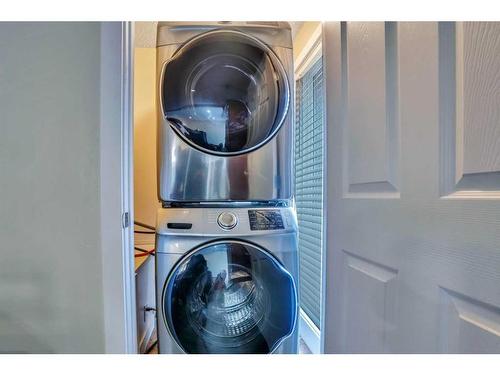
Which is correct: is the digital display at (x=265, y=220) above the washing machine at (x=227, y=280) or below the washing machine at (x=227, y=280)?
above

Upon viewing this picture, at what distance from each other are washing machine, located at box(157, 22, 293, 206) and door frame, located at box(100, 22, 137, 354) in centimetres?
20

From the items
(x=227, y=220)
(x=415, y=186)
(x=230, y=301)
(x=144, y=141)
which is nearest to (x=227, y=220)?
(x=227, y=220)

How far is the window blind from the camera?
1602 mm

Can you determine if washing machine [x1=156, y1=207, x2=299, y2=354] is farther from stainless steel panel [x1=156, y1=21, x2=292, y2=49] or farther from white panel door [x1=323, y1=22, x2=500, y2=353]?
stainless steel panel [x1=156, y1=21, x2=292, y2=49]

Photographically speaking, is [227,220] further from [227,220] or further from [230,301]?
[230,301]

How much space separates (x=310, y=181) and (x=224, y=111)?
2.61 ft

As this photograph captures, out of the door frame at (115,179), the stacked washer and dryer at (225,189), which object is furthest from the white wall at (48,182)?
the stacked washer and dryer at (225,189)

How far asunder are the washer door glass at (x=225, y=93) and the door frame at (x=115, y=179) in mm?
223

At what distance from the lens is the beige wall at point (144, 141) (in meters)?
1.88

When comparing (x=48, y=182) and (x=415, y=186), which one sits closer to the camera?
(x=415, y=186)

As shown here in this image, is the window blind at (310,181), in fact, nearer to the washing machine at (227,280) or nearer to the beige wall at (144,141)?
the washing machine at (227,280)

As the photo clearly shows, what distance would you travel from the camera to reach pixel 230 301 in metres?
1.21

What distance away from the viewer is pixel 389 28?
0.65 meters

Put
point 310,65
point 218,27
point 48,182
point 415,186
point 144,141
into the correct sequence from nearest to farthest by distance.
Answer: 1. point 415,186
2. point 48,182
3. point 218,27
4. point 310,65
5. point 144,141
